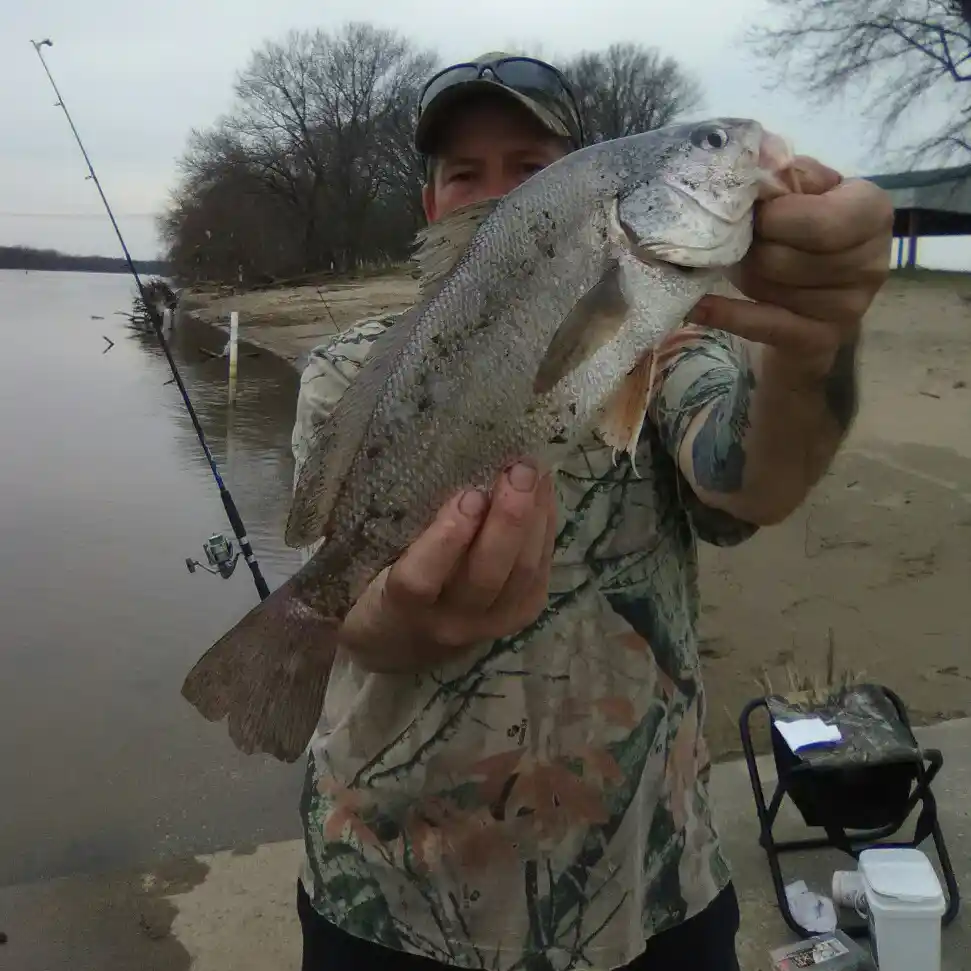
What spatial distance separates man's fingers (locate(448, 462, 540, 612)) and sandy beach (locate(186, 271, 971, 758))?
4.85 ft

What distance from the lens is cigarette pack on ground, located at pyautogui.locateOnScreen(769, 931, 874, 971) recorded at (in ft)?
9.42

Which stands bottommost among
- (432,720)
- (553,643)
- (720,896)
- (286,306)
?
(286,306)

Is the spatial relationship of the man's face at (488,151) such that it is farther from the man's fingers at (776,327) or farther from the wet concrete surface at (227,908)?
the wet concrete surface at (227,908)

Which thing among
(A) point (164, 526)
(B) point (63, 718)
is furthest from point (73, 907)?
(A) point (164, 526)

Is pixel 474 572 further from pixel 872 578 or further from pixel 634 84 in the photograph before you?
pixel 634 84

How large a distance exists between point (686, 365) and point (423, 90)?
1.03 meters

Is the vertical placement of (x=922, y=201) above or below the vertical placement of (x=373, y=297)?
above

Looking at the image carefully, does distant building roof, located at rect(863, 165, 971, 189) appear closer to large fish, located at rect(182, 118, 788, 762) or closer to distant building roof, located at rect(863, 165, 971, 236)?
distant building roof, located at rect(863, 165, 971, 236)

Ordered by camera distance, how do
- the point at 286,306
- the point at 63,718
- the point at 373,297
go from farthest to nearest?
the point at 286,306 → the point at 373,297 → the point at 63,718

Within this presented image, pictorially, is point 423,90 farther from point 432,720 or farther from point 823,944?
point 823,944

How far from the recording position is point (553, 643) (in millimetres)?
1795

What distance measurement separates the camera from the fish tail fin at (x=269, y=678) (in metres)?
1.68

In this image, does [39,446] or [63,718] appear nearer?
[63,718]

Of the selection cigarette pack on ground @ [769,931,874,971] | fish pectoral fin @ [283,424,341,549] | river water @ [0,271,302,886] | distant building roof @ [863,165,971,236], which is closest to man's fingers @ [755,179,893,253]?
fish pectoral fin @ [283,424,341,549]
